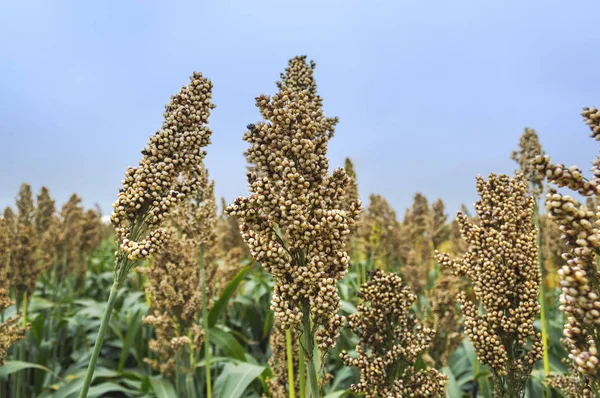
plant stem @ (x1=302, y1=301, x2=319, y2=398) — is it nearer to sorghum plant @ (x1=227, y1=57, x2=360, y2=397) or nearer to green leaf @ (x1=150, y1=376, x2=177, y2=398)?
sorghum plant @ (x1=227, y1=57, x2=360, y2=397)

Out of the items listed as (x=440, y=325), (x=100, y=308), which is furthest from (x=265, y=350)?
(x=440, y=325)

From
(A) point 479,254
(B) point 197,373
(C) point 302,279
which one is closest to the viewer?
(C) point 302,279

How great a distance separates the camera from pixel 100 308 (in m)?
8.45

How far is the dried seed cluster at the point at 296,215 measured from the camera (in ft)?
7.39

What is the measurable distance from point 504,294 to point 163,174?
7.42ft

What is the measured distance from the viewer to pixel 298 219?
223 centimetres

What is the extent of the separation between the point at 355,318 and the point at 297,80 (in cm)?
191

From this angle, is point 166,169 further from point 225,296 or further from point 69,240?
point 69,240

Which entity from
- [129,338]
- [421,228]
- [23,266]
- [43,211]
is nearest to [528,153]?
[421,228]

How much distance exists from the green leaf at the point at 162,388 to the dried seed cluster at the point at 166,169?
348cm

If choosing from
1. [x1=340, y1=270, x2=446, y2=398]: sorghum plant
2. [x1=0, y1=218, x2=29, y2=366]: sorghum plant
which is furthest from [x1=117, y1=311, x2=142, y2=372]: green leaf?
[x1=340, y1=270, x2=446, y2=398]: sorghum plant

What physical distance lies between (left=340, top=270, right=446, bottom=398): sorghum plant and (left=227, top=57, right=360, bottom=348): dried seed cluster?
72 centimetres

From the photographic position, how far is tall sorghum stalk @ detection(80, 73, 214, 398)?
272 centimetres

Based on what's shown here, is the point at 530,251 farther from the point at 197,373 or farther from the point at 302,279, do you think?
the point at 197,373
